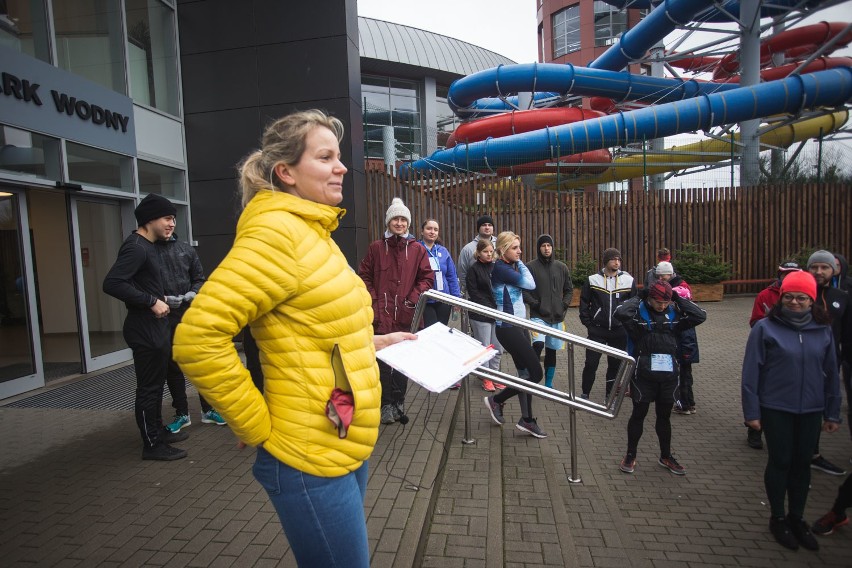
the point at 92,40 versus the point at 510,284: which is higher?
the point at 92,40

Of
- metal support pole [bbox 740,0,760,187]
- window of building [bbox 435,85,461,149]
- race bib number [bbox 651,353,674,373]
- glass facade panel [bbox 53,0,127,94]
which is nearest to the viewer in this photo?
race bib number [bbox 651,353,674,373]

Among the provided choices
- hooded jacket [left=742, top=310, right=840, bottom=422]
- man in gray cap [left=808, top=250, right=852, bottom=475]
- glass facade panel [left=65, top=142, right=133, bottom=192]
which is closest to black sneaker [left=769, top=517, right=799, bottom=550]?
hooded jacket [left=742, top=310, right=840, bottom=422]

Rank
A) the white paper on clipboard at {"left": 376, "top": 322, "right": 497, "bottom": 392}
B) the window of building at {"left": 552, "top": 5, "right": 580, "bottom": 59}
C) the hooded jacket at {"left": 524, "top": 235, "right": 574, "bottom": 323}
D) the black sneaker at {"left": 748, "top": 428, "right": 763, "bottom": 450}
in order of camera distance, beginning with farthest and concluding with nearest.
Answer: the window of building at {"left": 552, "top": 5, "right": 580, "bottom": 59}, the hooded jacket at {"left": 524, "top": 235, "right": 574, "bottom": 323}, the black sneaker at {"left": 748, "top": 428, "right": 763, "bottom": 450}, the white paper on clipboard at {"left": 376, "top": 322, "right": 497, "bottom": 392}

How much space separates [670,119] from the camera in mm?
15086

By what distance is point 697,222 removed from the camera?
13438 millimetres

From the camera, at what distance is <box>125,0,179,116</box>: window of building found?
8320mm

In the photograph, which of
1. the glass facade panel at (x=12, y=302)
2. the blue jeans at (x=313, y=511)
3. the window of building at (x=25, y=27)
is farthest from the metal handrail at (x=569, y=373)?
the window of building at (x=25, y=27)

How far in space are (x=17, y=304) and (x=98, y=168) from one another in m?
2.18

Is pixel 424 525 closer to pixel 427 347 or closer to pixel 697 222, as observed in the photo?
pixel 427 347

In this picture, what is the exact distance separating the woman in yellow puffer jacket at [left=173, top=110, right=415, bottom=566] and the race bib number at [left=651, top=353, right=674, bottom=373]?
333 cm

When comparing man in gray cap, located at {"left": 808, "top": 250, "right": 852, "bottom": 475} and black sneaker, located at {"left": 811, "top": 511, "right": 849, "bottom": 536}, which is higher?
man in gray cap, located at {"left": 808, "top": 250, "right": 852, "bottom": 475}

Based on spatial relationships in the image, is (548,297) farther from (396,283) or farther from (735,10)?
(735,10)

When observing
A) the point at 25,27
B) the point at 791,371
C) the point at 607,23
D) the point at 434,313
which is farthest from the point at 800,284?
the point at 607,23

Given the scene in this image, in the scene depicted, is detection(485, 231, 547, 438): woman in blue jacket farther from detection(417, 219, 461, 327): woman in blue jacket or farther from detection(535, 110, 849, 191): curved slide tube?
detection(535, 110, 849, 191): curved slide tube
